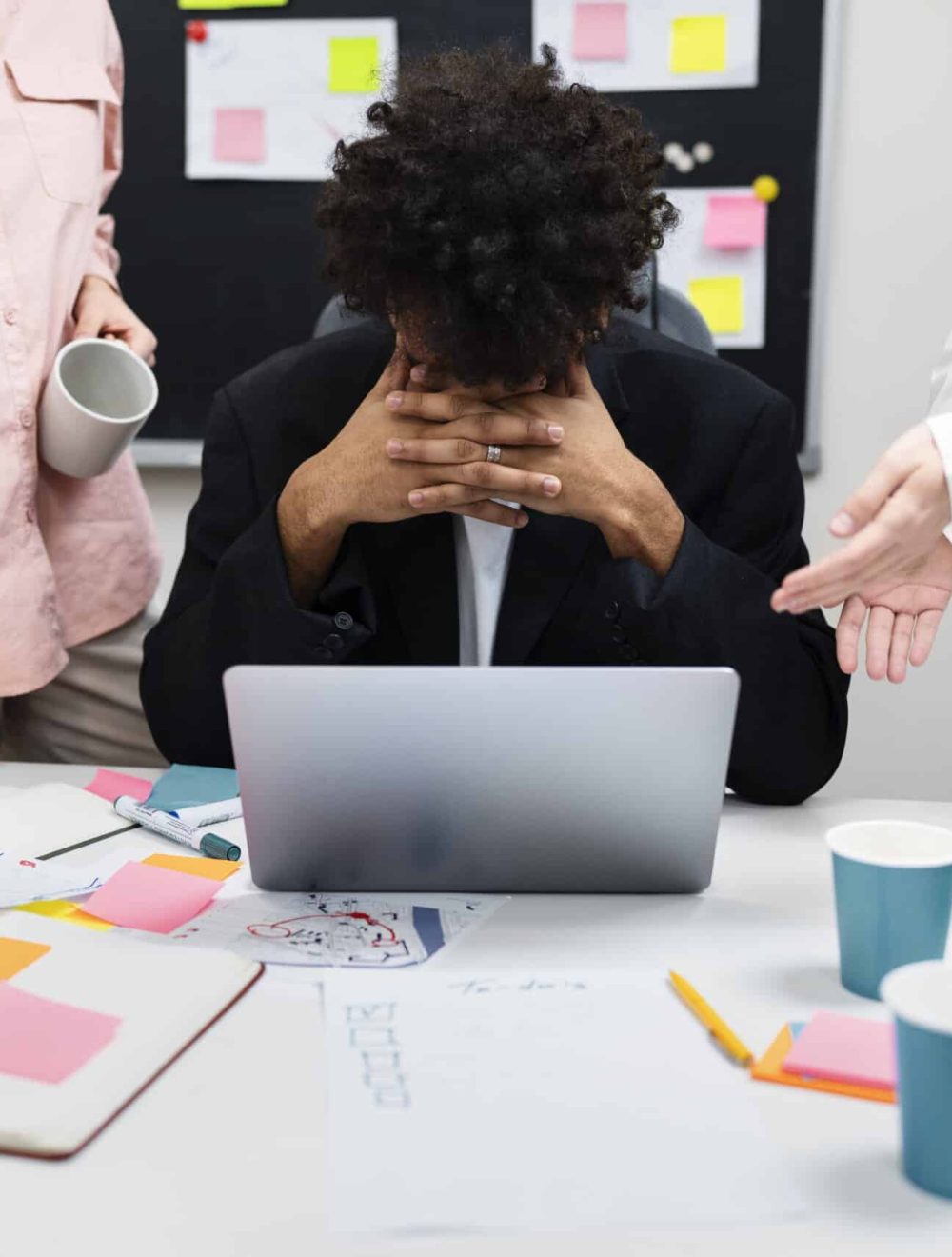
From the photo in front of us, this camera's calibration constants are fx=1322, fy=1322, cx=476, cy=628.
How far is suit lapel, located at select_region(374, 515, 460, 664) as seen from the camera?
4.61 feet

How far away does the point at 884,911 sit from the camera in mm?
793

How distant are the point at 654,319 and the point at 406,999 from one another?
3.32 feet

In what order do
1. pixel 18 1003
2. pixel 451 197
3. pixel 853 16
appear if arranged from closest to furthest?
1. pixel 18 1003
2. pixel 451 197
3. pixel 853 16

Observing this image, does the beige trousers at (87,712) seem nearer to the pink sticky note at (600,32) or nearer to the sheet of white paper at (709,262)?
the sheet of white paper at (709,262)

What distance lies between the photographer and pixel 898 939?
2.60ft

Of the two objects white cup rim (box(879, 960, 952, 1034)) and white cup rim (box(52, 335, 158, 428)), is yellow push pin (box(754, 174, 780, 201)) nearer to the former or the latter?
white cup rim (box(52, 335, 158, 428))

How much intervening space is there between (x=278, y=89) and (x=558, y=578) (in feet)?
4.71

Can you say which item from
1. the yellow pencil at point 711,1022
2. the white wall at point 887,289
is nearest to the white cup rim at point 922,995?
the yellow pencil at point 711,1022

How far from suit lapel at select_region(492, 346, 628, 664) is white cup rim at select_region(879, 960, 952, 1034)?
2.55 ft

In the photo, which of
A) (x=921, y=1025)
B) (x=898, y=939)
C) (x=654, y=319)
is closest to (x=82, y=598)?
(x=654, y=319)

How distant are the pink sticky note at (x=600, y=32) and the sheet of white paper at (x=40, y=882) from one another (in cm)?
184

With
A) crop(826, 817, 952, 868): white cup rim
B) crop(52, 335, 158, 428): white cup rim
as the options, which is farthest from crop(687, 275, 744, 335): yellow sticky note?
crop(826, 817, 952, 868): white cup rim

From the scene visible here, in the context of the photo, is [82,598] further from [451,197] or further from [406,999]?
[406,999]

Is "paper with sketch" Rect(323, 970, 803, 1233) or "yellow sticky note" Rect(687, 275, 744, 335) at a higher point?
"yellow sticky note" Rect(687, 275, 744, 335)
